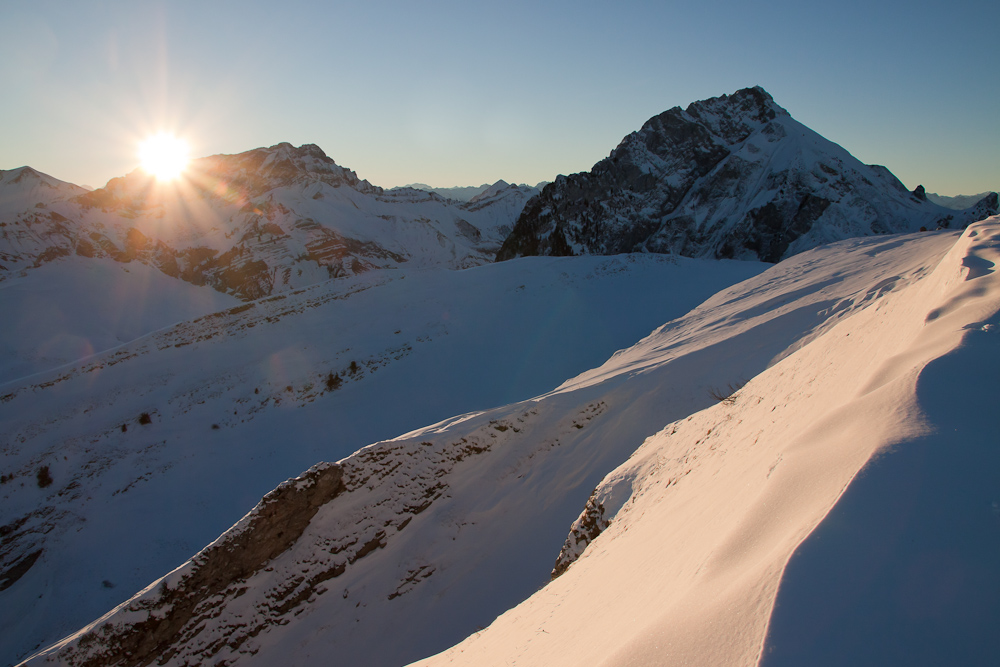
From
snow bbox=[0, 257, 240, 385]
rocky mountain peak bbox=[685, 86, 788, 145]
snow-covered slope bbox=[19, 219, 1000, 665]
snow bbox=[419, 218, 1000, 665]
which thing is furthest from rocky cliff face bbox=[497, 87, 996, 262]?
snow bbox=[419, 218, 1000, 665]

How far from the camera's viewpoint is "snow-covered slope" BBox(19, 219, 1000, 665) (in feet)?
8.36

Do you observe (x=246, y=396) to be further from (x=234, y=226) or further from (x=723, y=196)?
(x=234, y=226)

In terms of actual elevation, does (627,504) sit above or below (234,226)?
below

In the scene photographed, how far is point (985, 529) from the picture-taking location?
6.53ft

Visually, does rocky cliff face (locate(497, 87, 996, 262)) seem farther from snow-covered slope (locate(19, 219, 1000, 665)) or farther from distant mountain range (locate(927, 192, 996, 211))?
distant mountain range (locate(927, 192, 996, 211))

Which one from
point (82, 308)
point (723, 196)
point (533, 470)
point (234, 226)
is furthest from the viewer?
point (234, 226)

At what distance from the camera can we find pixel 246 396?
728 inches

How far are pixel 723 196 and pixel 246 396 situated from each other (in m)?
44.7

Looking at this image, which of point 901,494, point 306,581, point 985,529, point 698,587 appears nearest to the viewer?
point 985,529

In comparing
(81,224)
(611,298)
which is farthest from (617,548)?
(81,224)

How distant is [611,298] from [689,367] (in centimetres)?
1253

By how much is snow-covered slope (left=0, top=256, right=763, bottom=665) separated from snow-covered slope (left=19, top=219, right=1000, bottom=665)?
547cm

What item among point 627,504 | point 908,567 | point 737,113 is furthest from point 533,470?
point 737,113

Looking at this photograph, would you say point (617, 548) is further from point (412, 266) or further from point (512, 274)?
point (412, 266)
